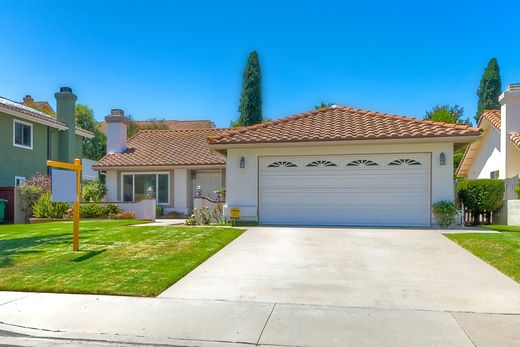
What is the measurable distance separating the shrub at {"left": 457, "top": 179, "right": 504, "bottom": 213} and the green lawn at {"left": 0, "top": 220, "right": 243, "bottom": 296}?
856 cm

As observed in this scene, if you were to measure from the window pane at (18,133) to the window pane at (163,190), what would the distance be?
7.38 m

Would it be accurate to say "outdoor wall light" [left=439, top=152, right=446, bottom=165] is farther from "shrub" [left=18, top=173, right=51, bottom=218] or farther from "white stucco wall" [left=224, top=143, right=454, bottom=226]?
"shrub" [left=18, top=173, right=51, bottom=218]

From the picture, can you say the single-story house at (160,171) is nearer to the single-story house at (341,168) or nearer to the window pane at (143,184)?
the window pane at (143,184)

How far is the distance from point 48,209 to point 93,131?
83.6 ft

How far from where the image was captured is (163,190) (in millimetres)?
21453

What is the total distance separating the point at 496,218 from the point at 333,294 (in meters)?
11.6

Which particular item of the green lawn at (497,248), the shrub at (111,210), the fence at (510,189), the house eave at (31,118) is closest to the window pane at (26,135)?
the house eave at (31,118)

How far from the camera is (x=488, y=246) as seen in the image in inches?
359

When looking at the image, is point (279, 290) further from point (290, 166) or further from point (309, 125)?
point (309, 125)

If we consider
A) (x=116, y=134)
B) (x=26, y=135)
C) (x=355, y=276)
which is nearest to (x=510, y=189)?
(x=355, y=276)

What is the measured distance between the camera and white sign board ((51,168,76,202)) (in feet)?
27.5

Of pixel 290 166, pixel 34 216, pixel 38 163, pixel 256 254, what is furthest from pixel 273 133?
pixel 38 163

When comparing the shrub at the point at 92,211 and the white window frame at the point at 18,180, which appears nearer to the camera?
the shrub at the point at 92,211

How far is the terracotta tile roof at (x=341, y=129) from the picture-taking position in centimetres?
1291
